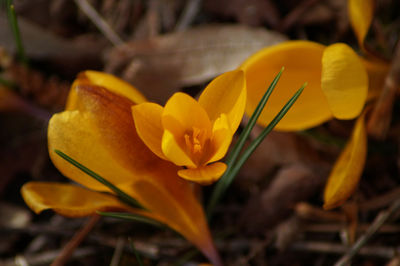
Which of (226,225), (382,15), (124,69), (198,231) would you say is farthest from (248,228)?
(382,15)

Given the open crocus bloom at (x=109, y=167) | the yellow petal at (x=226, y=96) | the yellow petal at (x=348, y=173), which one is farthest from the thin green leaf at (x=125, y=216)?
the yellow petal at (x=348, y=173)

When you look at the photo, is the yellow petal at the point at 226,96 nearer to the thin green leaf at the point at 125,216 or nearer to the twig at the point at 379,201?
the thin green leaf at the point at 125,216

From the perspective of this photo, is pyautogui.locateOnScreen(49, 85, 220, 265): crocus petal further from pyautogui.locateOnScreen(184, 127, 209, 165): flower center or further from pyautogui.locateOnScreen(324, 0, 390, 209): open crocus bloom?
pyautogui.locateOnScreen(324, 0, 390, 209): open crocus bloom

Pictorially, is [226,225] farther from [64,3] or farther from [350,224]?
[64,3]

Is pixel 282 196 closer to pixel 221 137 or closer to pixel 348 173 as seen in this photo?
pixel 348 173

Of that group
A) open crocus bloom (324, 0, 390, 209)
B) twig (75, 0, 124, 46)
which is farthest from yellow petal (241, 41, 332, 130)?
twig (75, 0, 124, 46)

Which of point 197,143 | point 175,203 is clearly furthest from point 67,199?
point 197,143
